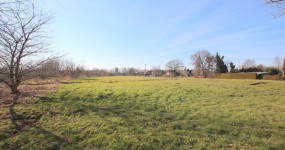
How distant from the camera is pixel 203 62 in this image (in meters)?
74.2

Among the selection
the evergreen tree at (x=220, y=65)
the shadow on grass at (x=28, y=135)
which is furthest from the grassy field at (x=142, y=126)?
the evergreen tree at (x=220, y=65)

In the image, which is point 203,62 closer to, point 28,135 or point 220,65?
point 220,65

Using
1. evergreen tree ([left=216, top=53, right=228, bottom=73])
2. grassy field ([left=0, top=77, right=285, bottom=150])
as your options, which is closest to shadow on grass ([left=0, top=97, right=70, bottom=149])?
grassy field ([left=0, top=77, right=285, bottom=150])

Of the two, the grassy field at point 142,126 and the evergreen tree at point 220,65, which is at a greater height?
→ the evergreen tree at point 220,65

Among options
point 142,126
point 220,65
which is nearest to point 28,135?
point 142,126

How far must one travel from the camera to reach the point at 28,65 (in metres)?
11.1

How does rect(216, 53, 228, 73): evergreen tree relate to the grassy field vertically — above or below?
above

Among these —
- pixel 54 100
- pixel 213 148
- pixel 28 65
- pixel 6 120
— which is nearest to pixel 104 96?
pixel 54 100

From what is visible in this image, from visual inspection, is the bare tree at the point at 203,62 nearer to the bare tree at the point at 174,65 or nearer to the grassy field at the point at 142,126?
the bare tree at the point at 174,65

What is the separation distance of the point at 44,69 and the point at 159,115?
269 inches

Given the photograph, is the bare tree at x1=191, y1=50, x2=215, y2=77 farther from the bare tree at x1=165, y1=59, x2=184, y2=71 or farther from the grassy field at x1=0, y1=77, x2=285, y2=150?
the grassy field at x1=0, y1=77, x2=285, y2=150

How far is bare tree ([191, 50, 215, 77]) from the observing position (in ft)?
236

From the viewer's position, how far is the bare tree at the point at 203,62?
71.9 metres

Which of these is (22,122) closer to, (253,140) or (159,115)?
(159,115)
